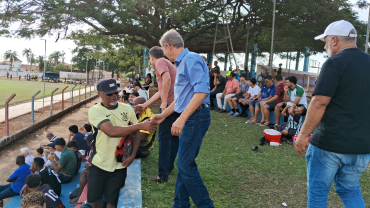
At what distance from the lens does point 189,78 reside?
273cm

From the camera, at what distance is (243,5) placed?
16828 millimetres

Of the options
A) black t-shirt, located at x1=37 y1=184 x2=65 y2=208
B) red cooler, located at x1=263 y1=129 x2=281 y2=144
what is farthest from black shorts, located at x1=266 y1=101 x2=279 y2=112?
black t-shirt, located at x1=37 y1=184 x2=65 y2=208

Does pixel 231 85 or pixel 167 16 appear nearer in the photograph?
pixel 231 85

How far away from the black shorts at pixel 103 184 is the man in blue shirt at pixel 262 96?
6.81 m

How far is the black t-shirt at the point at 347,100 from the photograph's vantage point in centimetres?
216

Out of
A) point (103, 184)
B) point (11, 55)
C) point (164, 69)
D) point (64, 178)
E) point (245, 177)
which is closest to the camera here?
point (103, 184)

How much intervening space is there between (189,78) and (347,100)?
1.33 meters

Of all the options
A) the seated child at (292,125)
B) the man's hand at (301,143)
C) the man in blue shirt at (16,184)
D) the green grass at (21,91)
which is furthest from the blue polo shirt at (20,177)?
the green grass at (21,91)

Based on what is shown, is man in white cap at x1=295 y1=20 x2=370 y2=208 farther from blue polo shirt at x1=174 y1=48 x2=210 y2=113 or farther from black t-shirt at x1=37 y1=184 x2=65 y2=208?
black t-shirt at x1=37 y1=184 x2=65 y2=208

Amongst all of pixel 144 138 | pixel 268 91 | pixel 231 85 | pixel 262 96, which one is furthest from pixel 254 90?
pixel 144 138

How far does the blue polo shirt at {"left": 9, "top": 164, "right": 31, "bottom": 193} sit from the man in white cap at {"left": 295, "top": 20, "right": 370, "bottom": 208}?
4.65 m

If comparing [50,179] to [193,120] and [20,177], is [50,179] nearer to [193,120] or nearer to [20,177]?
[20,177]

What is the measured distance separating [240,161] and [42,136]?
7408mm

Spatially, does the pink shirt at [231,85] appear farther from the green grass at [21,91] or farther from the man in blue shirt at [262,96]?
the green grass at [21,91]
